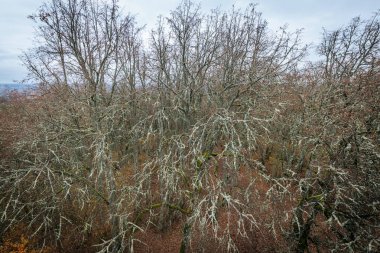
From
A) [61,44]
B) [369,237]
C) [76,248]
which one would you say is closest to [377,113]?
[369,237]

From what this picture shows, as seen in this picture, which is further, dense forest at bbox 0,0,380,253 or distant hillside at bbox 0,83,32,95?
distant hillside at bbox 0,83,32,95

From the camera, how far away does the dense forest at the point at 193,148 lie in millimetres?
8133

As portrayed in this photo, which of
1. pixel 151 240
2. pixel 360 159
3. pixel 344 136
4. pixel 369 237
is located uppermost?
pixel 344 136

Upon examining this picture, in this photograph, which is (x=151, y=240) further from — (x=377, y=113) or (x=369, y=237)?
(x=377, y=113)

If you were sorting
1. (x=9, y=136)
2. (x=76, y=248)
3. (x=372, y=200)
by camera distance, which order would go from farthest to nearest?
(x=76, y=248) < (x=9, y=136) < (x=372, y=200)

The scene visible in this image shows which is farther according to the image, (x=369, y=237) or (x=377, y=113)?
(x=377, y=113)

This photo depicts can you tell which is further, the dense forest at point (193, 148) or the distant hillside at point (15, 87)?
the distant hillside at point (15, 87)

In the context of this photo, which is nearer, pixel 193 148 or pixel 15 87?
pixel 193 148

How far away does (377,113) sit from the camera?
8.50 m

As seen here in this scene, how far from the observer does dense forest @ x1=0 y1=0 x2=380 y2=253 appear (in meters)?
8.13

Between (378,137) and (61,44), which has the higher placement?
(61,44)

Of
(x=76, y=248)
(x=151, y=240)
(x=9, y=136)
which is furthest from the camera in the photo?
(x=151, y=240)

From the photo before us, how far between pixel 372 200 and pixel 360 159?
45.3 inches

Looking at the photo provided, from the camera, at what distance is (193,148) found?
305 inches
